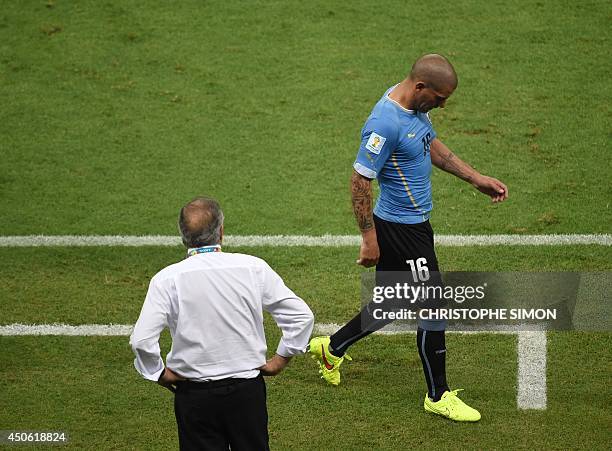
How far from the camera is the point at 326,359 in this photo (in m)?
7.59

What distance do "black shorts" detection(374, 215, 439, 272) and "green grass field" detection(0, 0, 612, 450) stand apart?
1.02m

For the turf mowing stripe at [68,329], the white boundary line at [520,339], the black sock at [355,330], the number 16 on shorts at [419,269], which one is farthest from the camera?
the turf mowing stripe at [68,329]

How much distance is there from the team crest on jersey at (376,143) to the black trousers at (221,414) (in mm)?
1894

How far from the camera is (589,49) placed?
1287 centimetres

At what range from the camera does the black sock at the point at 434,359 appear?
7100 mm

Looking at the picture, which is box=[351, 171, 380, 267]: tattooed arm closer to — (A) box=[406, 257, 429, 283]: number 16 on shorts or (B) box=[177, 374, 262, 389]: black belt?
(A) box=[406, 257, 429, 283]: number 16 on shorts

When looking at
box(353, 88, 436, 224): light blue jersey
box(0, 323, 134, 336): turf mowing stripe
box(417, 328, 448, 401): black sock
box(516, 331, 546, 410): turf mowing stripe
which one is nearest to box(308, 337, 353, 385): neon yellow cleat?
box(417, 328, 448, 401): black sock

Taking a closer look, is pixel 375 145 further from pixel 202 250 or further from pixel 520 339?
pixel 520 339

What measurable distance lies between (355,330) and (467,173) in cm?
131

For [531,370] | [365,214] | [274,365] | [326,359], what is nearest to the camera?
[274,365]

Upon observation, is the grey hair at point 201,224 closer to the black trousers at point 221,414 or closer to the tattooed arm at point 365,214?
the black trousers at point 221,414

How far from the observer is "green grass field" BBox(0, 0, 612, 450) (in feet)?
24.2

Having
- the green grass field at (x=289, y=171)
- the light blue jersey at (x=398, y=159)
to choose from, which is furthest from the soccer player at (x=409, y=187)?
the green grass field at (x=289, y=171)

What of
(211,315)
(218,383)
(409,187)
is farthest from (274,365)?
(409,187)
